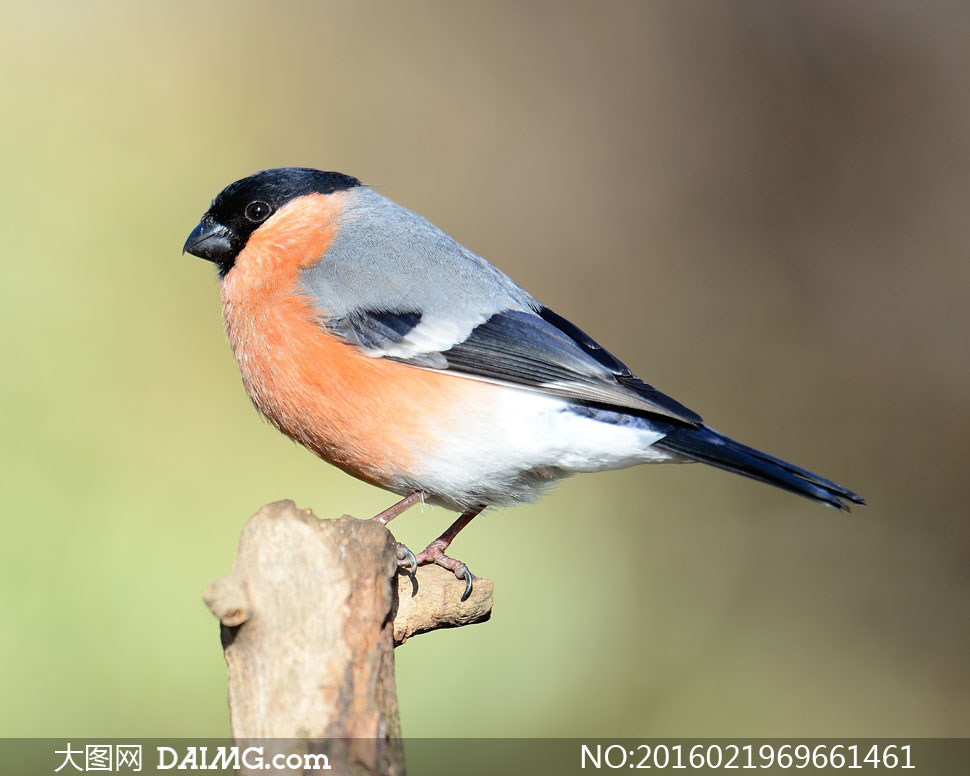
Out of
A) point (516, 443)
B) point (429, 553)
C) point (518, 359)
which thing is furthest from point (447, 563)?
point (518, 359)

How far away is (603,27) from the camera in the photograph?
6.79 metres

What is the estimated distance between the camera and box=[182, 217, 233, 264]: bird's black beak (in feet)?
12.0

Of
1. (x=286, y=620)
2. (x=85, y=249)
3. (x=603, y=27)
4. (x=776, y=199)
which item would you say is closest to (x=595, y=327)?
(x=776, y=199)

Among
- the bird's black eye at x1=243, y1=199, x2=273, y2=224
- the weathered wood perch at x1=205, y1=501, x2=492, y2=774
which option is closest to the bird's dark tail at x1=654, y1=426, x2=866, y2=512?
the weathered wood perch at x1=205, y1=501, x2=492, y2=774

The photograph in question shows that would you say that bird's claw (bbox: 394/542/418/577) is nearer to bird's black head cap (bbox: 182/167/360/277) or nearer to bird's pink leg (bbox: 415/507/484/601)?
bird's pink leg (bbox: 415/507/484/601)

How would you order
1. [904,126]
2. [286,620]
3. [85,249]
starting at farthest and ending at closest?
[904,126]
[85,249]
[286,620]

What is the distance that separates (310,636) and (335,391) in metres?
1.14

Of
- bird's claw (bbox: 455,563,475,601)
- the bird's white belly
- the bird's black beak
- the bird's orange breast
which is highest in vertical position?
the bird's black beak

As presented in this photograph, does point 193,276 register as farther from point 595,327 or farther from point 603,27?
point 603,27

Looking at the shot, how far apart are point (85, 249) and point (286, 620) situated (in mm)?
3869

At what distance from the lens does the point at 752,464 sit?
118 inches

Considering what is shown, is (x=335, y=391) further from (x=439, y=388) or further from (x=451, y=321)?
(x=451, y=321)

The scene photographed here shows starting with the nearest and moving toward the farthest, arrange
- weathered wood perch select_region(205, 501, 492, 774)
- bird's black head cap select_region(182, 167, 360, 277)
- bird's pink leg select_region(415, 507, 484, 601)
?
weathered wood perch select_region(205, 501, 492, 774) < bird's pink leg select_region(415, 507, 484, 601) < bird's black head cap select_region(182, 167, 360, 277)

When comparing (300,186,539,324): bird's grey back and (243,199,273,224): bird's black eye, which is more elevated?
(243,199,273,224): bird's black eye
